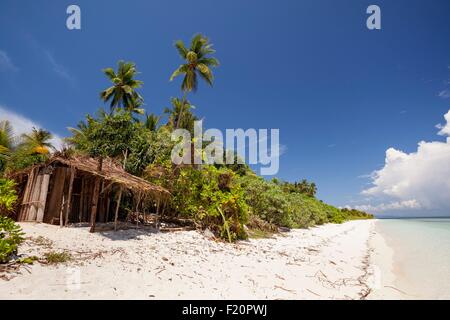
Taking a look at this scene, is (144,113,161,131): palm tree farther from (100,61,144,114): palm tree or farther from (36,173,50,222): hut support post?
(36,173,50,222): hut support post

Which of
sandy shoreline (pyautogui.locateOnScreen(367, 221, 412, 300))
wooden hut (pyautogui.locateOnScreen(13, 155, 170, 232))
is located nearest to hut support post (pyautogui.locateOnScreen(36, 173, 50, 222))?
wooden hut (pyautogui.locateOnScreen(13, 155, 170, 232))

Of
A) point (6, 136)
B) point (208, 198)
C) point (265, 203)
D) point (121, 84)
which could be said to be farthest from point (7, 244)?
point (121, 84)

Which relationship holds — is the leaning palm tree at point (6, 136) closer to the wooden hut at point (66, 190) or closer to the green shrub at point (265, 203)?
the wooden hut at point (66, 190)

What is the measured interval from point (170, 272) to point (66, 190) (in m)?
6.27

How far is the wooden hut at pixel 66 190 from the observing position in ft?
28.4

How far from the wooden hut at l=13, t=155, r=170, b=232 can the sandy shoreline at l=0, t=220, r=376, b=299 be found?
83 cm

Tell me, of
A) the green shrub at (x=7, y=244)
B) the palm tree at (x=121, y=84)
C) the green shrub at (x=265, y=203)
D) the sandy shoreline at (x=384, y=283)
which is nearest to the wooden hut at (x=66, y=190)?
the green shrub at (x=7, y=244)

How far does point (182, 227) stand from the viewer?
10.0m

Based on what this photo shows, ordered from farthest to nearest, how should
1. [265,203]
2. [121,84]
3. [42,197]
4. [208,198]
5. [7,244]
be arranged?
[121,84]
[265,203]
[208,198]
[42,197]
[7,244]

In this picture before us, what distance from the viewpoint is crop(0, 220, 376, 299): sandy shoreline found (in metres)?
3.99

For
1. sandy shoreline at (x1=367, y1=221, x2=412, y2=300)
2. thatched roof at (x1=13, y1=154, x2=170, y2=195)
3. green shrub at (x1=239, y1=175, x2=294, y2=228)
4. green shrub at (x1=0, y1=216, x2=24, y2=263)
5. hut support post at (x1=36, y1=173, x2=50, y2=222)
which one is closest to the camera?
green shrub at (x1=0, y1=216, x2=24, y2=263)

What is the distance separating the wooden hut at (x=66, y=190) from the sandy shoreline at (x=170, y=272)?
826 millimetres

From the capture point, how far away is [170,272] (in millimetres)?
5094

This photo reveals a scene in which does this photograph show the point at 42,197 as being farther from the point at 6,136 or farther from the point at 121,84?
the point at 121,84
